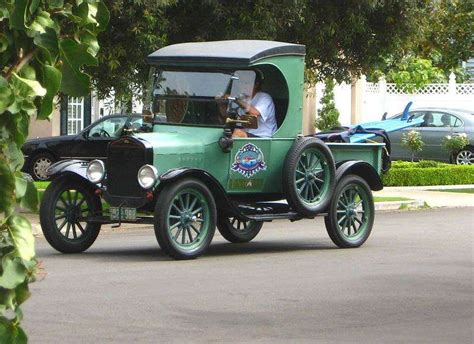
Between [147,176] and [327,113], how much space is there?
2668cm

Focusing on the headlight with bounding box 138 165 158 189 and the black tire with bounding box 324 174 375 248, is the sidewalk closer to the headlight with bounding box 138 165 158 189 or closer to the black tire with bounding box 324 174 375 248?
the black tire with bounding box 324 174 375 248

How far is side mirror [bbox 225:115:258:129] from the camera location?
13398mm

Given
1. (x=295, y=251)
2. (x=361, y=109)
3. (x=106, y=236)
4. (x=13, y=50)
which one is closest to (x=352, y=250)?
(x=295, y=251)

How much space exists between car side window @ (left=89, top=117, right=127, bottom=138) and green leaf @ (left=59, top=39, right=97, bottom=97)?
23.6m

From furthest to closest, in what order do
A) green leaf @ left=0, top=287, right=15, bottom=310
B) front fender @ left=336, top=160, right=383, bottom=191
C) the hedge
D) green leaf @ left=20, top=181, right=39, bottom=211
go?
the hedge → front fender @ left=336, top=160, right=383, bottom=191 → green leaf @ left=20, top=181, right=39, bottom=211 → green leaf @ left=0, top=287, right=15, bottom=310

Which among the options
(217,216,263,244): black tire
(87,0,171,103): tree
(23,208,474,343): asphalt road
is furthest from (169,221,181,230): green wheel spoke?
(87,0,171,103): tree

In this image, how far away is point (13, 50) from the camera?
3.29 metres

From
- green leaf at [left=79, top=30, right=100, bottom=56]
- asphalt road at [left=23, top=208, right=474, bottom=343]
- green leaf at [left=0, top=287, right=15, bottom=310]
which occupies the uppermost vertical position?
green leaf at [left=79, top=30, right=100, bottom=56]

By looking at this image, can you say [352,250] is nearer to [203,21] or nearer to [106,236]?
[106,236]

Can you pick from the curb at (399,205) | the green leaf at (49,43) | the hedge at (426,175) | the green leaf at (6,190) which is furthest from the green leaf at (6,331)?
the hedge at (426,175)

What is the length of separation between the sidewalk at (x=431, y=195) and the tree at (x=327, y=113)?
12.6 m

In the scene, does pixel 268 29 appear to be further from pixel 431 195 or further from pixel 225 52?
pixel 431 195

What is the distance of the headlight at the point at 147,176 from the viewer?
12492mm

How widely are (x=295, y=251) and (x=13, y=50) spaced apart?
431 inches
